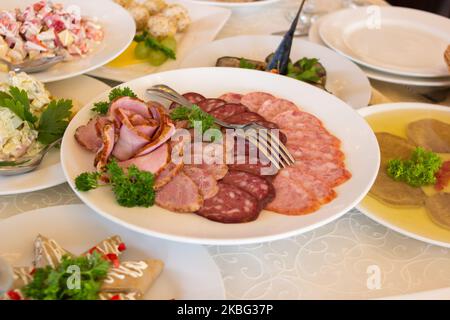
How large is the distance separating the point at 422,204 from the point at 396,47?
3.65 ft

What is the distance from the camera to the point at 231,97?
5.48 feet

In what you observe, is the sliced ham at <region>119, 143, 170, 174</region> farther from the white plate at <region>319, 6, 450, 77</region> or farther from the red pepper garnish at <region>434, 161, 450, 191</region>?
the white plate at <region>319, 6, 450, 77</region>

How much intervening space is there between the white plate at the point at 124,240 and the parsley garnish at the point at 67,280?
13 cm

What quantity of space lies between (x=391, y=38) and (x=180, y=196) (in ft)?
5.26

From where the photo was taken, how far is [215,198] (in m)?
1.25

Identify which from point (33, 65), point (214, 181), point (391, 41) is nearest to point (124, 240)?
point (214, 181)

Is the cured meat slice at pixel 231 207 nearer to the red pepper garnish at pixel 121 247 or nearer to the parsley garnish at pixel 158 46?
the red pepper garnish at pixel 121 247

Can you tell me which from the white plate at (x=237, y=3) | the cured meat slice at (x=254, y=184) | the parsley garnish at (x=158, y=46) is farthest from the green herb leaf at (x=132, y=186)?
the white plate at (x=237, y=3)

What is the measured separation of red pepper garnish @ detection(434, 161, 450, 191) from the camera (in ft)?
4.75

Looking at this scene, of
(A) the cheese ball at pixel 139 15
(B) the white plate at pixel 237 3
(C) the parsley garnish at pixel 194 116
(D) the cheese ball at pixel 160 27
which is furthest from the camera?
(B) the white plate at pixel 237 3

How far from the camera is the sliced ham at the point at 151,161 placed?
1257 mm

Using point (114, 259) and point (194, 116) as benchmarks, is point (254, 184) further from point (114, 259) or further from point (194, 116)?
point (114, 259)

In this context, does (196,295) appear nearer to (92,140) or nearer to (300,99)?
(92,140)
